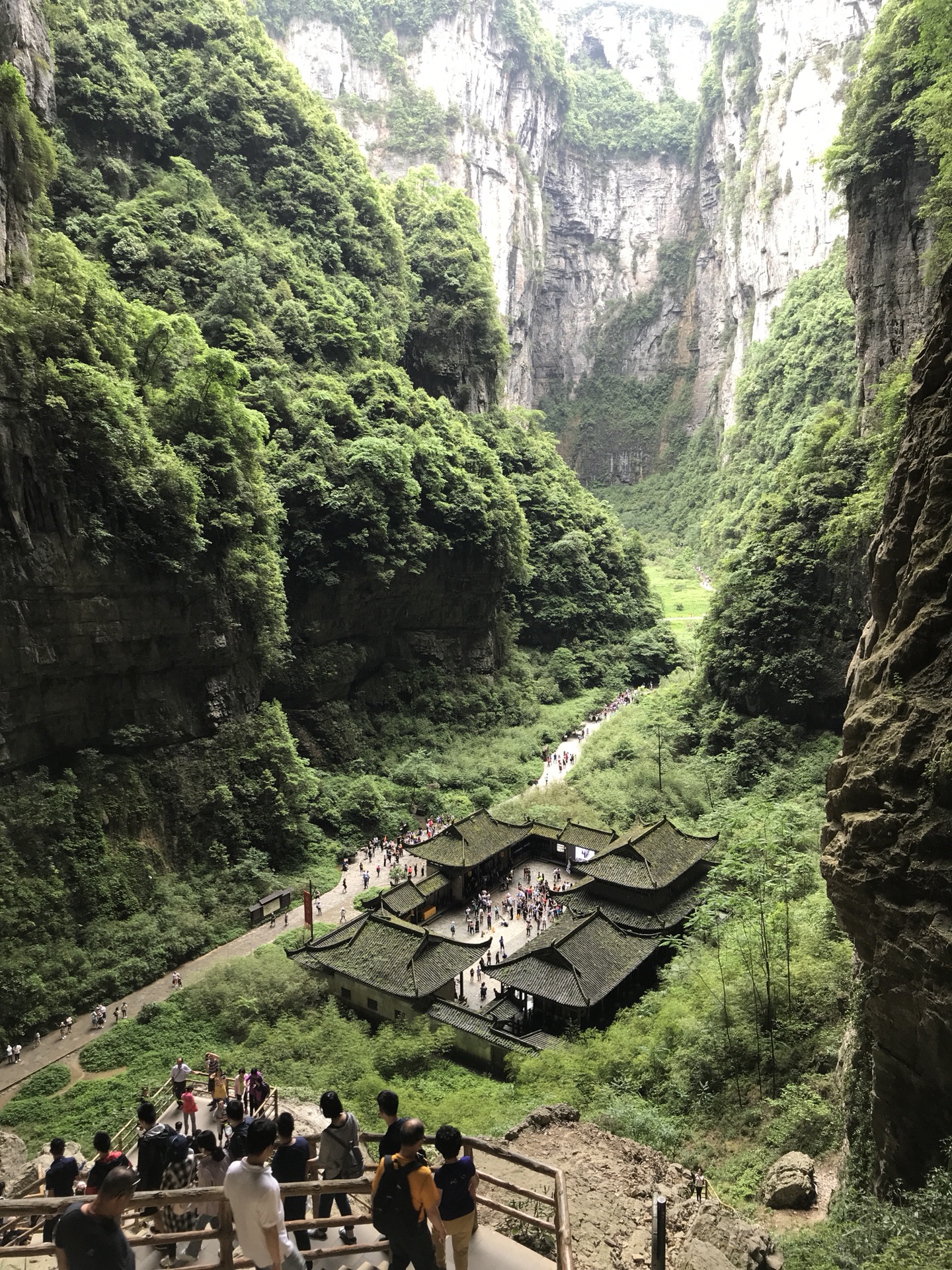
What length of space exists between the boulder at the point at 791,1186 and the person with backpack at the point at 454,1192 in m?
6.11

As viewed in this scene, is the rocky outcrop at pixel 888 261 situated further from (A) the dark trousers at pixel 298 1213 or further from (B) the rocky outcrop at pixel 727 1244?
(A) the dark trousers at pixel 298 1213

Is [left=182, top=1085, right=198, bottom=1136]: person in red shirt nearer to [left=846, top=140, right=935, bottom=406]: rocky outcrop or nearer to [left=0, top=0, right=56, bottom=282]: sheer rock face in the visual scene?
[left=0, top=0, right=56, bottom=282]: sheer rock face

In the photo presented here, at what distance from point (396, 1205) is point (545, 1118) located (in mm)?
7794

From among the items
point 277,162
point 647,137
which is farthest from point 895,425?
point 647,137

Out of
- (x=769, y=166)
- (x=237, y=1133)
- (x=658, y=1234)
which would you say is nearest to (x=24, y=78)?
(x=237, y=1133)

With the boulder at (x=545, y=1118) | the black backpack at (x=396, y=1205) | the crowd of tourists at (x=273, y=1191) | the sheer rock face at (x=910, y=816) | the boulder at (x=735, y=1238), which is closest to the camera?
the crowd of tourists at (x=273, y=1191)

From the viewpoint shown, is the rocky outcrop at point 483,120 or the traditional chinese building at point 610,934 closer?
the traditional chinese building at point 610,934

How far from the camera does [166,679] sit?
86.1ft

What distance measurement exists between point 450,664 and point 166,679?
1862 cm

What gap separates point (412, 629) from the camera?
41469 millimetres

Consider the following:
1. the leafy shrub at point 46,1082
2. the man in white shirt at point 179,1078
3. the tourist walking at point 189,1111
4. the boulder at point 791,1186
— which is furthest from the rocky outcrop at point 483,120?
the boulder at point 791,1186

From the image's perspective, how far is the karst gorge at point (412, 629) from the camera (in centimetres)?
875

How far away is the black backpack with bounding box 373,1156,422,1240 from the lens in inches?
207

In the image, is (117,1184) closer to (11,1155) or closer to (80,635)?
(11,1155)
